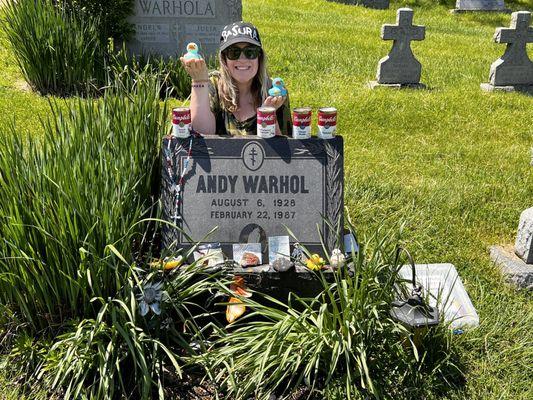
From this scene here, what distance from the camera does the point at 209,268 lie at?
299cm

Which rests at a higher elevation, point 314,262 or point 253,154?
point 253,154

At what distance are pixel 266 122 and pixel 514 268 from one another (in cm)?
189

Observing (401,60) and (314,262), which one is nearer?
(314,262)

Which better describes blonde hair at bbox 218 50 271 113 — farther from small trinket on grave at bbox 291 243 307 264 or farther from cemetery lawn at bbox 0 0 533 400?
cemetery lawn at bbox 0 0 533 400

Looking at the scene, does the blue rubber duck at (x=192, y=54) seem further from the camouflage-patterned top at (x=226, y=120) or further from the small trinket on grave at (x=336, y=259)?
the small trinket on grave at (x=336, y=259)

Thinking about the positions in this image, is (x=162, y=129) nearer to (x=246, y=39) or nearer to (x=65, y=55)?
(x=246, y=39)

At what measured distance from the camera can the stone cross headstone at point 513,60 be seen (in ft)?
25.7

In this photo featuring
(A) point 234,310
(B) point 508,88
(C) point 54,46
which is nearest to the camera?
(A) point 234,310

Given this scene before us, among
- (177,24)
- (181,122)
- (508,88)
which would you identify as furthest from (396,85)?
(181,122)

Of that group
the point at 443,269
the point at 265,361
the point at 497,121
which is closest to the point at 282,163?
the point at 265,361

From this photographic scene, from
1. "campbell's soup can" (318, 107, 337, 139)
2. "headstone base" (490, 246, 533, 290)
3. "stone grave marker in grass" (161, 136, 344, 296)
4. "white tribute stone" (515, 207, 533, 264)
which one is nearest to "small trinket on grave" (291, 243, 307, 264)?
"stone grave marker in grass" (161, 136, 344, 296)

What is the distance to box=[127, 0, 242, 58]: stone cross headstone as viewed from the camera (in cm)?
763

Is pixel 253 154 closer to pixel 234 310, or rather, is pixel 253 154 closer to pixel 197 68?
pixel 197 68

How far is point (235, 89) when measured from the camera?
11.2ft
